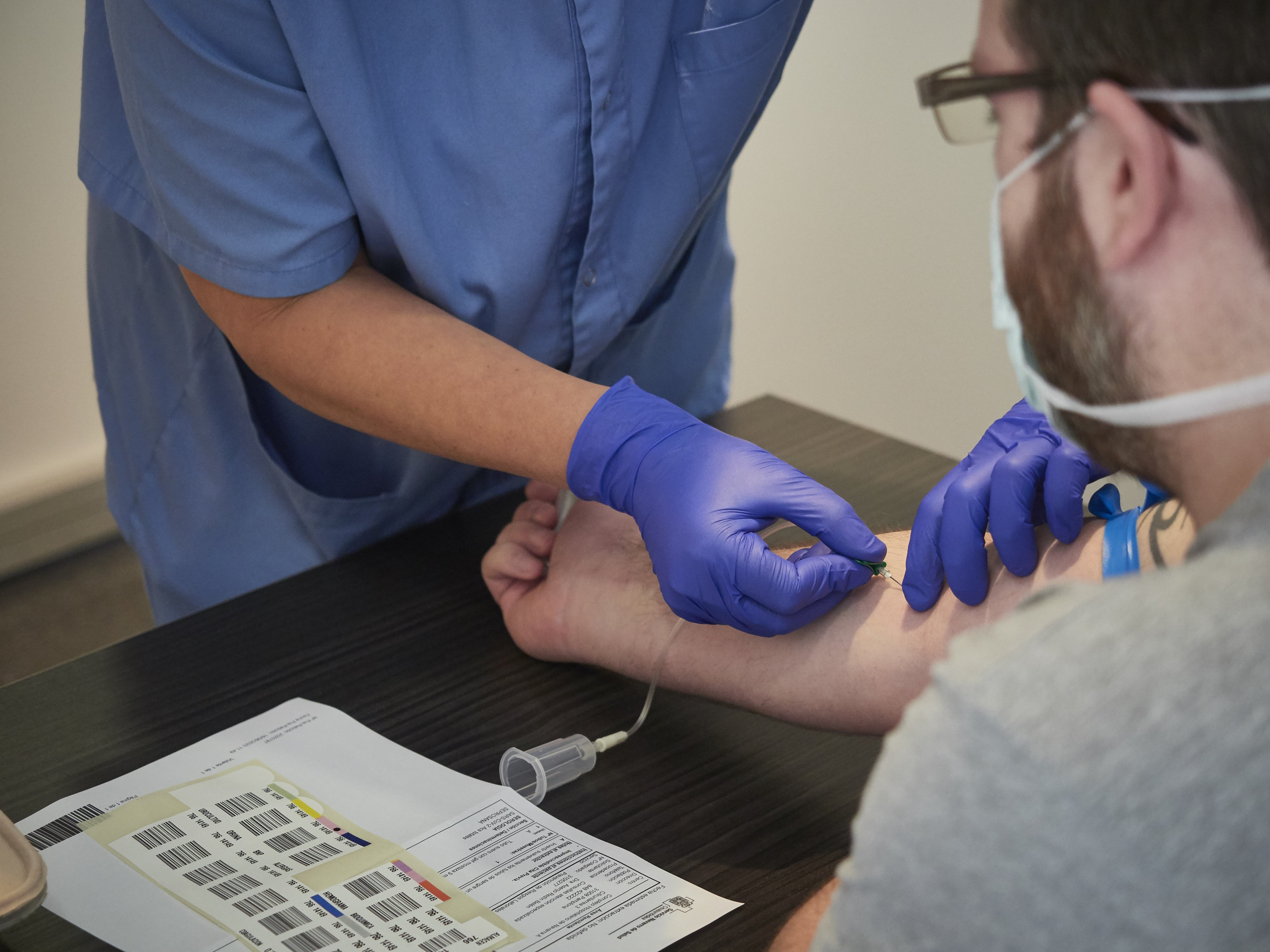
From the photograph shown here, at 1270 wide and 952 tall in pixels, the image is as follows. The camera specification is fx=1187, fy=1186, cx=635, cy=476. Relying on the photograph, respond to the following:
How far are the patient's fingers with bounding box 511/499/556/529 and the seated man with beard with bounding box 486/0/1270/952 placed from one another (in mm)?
559

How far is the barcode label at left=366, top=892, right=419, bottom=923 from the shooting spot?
78cm

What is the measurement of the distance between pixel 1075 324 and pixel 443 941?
1.77 ft

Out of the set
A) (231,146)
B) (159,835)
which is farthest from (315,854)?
(231,146)

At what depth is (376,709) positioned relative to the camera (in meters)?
1.00

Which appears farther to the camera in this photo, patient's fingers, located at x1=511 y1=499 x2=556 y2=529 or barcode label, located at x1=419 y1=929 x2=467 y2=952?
patient's fingers, located at x1=511 y1=499 x2=556 y2=529

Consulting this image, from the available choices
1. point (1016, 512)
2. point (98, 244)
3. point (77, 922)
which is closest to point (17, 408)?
point (98, 244)

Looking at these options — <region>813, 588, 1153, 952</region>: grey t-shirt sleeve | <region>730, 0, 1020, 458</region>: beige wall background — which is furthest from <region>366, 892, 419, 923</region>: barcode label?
<region>730, 0, 1020, 458</region>: beige wall background

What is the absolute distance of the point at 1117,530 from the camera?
3.16ft

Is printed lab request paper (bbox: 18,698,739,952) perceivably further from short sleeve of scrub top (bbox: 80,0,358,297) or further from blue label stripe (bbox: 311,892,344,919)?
short sleeve of scrub top (bbox: 80,0,358,297)

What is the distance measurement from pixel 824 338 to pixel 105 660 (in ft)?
6.36

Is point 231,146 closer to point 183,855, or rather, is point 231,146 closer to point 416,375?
point 416,375

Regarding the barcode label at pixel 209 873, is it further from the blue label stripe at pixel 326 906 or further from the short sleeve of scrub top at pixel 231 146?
the short sleeve of scrub top at pixel 231 146

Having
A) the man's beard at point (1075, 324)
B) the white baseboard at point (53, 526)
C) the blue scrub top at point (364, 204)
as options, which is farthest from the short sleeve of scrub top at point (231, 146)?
the white baseboard at point (53, 526)

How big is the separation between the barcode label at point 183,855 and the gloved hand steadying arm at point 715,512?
415 millimetres
